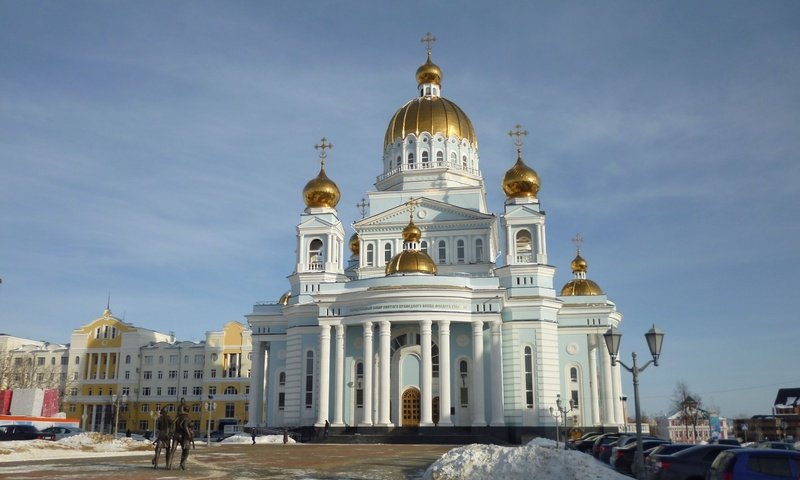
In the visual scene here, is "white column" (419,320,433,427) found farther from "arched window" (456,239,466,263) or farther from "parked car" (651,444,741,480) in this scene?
"parked car" (651,444,741,480)

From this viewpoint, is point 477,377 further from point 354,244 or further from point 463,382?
point 354,244

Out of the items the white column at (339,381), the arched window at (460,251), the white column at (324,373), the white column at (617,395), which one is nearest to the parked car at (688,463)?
the white column at (339,381)

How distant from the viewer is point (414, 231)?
1762 inches

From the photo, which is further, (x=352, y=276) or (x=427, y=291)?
(x=352, y=276)

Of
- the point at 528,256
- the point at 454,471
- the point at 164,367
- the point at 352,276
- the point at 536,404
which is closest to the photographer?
the point at 454,471

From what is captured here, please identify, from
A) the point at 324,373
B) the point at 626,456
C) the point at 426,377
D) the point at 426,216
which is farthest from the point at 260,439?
the point at 626,456

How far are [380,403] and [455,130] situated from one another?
71.2 feet

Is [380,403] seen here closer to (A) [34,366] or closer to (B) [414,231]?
(B) [414,231]

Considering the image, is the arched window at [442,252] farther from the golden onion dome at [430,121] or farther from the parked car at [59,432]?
the parked car at [59,432]

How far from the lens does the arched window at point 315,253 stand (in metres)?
48.7

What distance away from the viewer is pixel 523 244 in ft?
155

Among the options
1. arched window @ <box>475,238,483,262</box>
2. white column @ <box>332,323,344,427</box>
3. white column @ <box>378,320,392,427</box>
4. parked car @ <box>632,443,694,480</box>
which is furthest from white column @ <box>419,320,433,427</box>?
parked car @ <box>632,443,694,480</box>

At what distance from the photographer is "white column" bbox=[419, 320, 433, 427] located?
38562 millimetres

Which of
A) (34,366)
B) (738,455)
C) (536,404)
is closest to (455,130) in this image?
(536,404)
